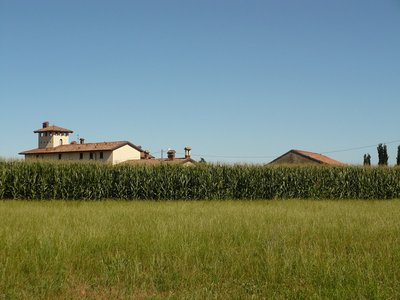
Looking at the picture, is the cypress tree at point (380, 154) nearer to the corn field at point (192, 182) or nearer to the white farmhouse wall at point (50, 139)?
the corn field at point (192, 182)

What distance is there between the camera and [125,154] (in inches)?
3000

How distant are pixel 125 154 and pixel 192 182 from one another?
48.1 meters

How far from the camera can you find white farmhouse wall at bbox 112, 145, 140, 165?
73.9 metres

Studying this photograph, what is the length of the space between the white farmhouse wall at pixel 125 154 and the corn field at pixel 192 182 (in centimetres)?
4482

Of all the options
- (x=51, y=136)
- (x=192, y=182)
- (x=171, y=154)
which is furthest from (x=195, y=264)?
(x=51, y=136)

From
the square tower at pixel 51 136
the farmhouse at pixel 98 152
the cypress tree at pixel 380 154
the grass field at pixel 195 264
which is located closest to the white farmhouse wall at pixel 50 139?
the square tower at pixel 51 136

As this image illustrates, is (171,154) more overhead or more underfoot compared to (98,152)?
more underfoot

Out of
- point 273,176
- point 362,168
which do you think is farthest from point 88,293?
point 362,168


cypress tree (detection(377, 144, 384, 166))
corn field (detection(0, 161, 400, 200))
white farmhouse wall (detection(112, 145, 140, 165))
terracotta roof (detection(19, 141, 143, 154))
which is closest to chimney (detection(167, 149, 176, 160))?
white farmhouse wall (detection(112, 145, 140, 165))

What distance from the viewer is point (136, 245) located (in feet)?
27.8

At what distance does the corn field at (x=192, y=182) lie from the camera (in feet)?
90.3

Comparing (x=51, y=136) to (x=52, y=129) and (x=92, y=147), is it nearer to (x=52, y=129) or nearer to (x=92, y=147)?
(x=52, y=129)

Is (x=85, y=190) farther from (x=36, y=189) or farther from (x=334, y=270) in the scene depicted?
(x=334, y=270)

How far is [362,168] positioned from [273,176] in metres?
7.90
